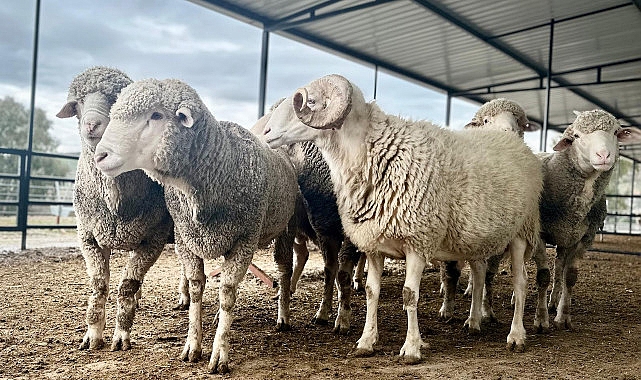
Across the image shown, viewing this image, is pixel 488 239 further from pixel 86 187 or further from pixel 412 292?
pixel 86 187

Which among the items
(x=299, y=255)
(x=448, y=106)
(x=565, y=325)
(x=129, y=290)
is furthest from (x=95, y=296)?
(x=448, y=106)

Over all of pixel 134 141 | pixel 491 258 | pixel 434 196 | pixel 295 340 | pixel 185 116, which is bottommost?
pixel 295 340

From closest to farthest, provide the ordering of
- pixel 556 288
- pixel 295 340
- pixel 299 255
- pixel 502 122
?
pixel 295 340 < pixel 502 122 < pixel 556 288 < pixel 299 255

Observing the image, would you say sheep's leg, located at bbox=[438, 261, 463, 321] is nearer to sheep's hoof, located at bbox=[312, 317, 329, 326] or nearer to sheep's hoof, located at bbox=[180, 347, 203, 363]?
sheep's hoof, located at bbox=[312, 317, 329, 326]

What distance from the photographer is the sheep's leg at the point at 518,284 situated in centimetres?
380

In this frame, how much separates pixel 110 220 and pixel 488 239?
2633mm

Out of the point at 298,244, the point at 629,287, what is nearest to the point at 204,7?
the point at 298,244

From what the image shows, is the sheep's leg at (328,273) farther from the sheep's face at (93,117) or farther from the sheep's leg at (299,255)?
the sheep's face at (93,117)

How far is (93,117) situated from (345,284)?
7.63ft

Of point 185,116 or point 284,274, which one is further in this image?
point 284,274

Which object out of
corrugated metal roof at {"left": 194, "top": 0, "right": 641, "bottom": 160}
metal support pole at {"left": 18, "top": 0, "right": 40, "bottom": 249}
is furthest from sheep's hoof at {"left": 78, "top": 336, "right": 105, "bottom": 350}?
corrugated metal roof at {"left": 194, "top": 0, "right": 641, "bottom": 160}

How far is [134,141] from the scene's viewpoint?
2840 millimetres

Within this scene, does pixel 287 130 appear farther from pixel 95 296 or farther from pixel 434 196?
pixel 95 296

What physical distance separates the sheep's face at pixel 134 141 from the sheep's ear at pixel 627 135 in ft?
12.0
